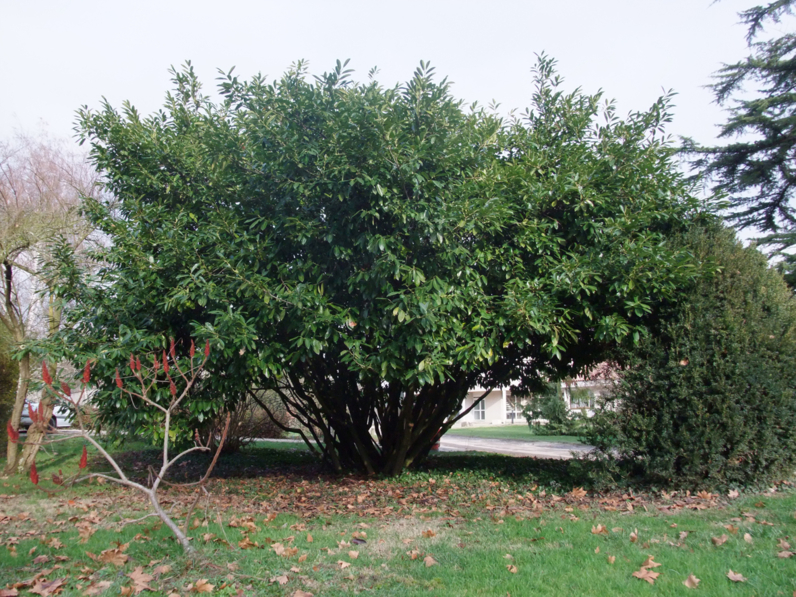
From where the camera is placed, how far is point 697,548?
477 cm

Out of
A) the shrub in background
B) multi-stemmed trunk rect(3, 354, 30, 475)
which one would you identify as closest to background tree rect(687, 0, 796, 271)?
the shrub in background

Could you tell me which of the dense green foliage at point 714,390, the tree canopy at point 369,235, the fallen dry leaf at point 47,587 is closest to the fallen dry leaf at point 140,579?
the fallen dry leaf at point 47,587

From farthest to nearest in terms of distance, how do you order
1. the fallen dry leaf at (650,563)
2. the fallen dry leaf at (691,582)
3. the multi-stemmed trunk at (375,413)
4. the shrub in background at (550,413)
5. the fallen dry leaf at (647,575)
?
the shrub in background at (550,413) → the multi-stemmed trunk at (375,413) → the fallen dry leaf at (650,563) → the fallen dry leaf at (647,575) → the fallen dry leaf at (691,582)

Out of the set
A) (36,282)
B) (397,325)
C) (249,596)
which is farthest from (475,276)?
(36,282)

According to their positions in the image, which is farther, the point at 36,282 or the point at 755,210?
the point at 755,210

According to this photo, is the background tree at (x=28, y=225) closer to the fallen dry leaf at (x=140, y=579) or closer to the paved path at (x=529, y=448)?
the fallen dry leaf at (x=140, y=579)

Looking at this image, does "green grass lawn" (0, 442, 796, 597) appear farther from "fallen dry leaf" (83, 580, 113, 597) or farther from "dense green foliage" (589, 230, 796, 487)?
"dense green foliage" (589, 230, 796, 487)

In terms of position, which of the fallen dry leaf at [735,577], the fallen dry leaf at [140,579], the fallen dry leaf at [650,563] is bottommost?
the fallen dry leaf at [140,579]

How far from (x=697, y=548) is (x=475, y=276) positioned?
3.82 meters

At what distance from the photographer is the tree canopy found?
690cm

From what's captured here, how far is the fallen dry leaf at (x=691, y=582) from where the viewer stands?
393cm

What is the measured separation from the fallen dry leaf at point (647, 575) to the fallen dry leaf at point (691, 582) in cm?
19

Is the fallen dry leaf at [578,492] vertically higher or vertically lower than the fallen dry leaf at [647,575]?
higher

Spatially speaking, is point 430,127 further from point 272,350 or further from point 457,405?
point 457,405
